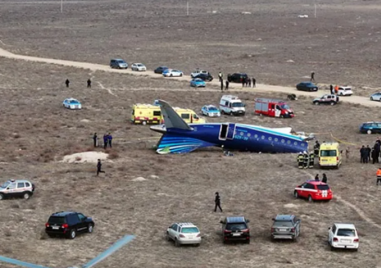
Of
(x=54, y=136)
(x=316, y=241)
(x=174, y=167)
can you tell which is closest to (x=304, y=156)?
(x=174, y=167)

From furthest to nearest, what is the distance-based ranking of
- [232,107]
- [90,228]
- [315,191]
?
[232,107]
[315,191]
[90,228]

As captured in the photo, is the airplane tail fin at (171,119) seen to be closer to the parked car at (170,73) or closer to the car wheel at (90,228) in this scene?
the car wheel at (90,228)

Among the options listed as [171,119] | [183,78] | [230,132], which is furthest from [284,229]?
[183,78]

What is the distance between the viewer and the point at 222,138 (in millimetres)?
74062

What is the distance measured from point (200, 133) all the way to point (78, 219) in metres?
27.6

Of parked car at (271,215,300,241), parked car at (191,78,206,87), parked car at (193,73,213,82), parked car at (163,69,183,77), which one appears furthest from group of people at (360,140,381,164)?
parked car at (163,69,183,77)

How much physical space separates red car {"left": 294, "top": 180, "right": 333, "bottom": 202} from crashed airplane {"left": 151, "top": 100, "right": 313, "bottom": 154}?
16.6 metres

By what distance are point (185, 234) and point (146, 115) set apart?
42873mm

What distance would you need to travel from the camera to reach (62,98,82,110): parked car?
98.3 meters

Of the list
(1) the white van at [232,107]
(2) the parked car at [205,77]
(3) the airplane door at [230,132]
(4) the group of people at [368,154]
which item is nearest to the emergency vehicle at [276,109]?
(1) the white van at [232,107]

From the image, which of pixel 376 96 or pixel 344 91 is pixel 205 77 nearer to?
pixel 344 91

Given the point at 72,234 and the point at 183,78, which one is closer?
the point at 72,234

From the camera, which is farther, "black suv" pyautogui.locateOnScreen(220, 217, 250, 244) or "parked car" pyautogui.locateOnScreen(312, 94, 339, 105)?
"parked car" pyautogui.locateOnScreen(312, 94, 339, 105)

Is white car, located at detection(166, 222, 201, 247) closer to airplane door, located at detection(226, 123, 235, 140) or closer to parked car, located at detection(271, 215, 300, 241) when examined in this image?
parked car, located at detection(271, 215, 300, 241)
